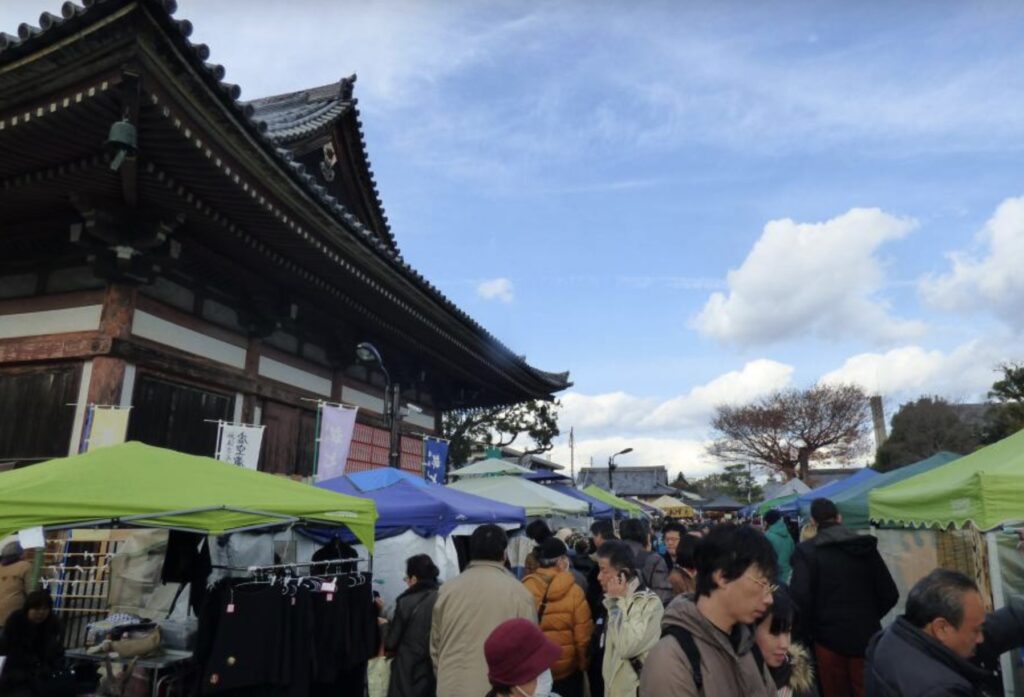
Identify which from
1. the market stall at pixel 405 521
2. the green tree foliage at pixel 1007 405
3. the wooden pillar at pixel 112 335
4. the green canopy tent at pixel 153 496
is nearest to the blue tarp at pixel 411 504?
the market stall at pixel 405 521

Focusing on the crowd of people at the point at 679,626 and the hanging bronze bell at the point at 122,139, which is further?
the hanging bronze bell at the point at 122,139

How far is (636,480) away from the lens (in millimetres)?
62375

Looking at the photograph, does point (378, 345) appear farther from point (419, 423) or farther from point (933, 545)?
point (933, 545)

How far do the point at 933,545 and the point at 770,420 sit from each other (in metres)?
39.8

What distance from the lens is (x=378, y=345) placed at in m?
11.6

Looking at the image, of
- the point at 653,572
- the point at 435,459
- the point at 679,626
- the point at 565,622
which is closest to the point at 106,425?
the point at 565,622

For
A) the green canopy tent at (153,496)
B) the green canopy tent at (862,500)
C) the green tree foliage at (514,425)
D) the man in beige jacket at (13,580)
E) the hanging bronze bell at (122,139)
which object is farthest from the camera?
the green tree foliage at (514,425)

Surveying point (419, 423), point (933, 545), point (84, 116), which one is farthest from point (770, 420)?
point (84, 116)

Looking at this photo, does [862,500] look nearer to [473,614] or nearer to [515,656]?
[473,614]

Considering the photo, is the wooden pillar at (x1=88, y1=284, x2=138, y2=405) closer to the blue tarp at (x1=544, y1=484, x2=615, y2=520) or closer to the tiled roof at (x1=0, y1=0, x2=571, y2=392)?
the tiled roof at (x1=0, y1=0, x2=571, y2=392)

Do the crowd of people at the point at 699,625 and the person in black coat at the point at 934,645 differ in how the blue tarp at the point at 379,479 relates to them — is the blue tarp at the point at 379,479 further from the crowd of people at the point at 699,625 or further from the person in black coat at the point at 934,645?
the person in black coat at the point at 934,645

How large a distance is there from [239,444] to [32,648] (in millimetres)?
3317

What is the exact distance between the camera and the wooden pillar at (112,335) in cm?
646

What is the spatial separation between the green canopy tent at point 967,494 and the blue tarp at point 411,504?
14.0ft
